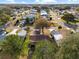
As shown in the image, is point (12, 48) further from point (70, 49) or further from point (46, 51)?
point (70, 49)

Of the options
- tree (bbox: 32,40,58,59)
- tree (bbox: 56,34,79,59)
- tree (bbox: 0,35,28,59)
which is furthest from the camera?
tree (bbox: 0,35,28,59)

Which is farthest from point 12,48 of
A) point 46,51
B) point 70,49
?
point 70,49

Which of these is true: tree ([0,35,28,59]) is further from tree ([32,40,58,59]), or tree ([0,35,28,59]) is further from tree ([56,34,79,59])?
tree ([56,34,79,59])

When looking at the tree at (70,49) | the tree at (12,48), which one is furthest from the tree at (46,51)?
the tree at (12,48)

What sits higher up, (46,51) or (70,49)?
(70,49)

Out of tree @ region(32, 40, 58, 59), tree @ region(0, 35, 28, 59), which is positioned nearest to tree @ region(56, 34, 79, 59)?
tree @ region(32, 40, 58, 59)

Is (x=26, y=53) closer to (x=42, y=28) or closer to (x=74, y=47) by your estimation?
(x=74, y=47)

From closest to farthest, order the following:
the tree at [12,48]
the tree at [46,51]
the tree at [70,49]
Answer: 1. the tree at [70,49]
2. the tree at [46,51]
3. the tree at [12,48]

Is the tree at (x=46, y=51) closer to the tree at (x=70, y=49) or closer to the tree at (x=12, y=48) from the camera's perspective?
the tree at (x=70, y=49)

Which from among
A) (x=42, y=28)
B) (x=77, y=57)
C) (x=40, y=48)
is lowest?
(x=42, y=28)

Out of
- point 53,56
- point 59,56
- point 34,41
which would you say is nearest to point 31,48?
point 34,41

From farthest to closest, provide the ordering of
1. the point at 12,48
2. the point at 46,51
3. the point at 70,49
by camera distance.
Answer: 1. the point at 12,48
2. the point at 46,51
3. the point at 70,49
